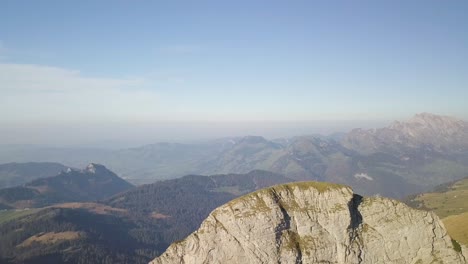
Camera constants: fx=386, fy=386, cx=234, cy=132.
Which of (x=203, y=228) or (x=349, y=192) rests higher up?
(x=349, y=192)

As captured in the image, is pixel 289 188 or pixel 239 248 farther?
pixel 289 188

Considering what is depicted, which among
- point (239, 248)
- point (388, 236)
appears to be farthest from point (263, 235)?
point (388, 236)

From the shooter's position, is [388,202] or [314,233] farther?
[388,202]

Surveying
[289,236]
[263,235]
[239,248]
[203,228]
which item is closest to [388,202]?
[289,236]

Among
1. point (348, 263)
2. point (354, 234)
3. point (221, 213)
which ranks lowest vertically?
point (348, 263)

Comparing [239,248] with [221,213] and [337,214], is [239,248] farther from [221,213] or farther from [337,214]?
[337,214]

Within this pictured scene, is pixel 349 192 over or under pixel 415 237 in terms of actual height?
over

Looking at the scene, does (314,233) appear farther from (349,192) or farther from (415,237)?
(415,237)
